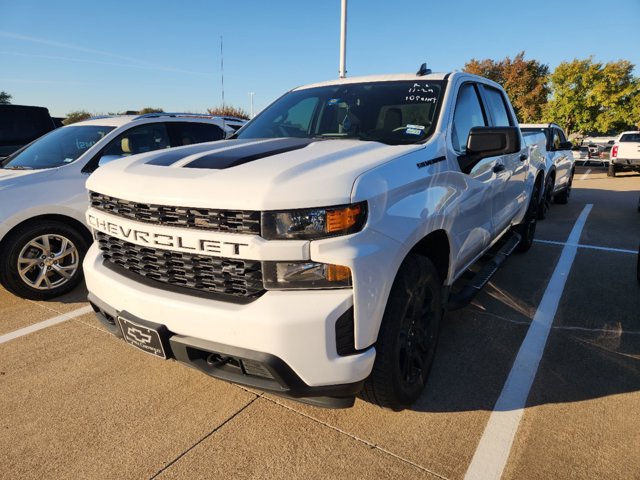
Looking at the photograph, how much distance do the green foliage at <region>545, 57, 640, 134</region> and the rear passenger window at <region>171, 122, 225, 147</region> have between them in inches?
1326

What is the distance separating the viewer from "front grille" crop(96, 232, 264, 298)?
6.31 feet

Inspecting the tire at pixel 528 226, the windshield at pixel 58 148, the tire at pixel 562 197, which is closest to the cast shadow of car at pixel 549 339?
the tire at pixel 528 226

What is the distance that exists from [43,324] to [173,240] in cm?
243

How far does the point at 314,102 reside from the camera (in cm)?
362

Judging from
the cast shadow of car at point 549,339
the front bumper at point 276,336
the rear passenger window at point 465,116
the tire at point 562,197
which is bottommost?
the tire at point 562,197

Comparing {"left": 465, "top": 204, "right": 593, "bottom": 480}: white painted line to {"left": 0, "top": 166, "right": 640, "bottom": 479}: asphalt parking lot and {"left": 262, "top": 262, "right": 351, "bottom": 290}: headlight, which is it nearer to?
{"left": 0, "top": 166, "right": 640, "bottom": 479}: asphalt parking lot

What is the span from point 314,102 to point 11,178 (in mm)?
2831

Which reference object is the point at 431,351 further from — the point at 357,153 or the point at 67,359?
the point at 67,359

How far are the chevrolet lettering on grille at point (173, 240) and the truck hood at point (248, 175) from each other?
0.14 m

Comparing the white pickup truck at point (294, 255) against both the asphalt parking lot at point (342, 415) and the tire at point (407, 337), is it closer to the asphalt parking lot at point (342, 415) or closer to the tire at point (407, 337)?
the tire at point (407, 337)

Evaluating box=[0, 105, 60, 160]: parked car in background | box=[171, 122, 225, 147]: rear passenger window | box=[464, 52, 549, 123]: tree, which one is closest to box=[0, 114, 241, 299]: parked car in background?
box=[171, 122, 225, 147]: rear passenger window

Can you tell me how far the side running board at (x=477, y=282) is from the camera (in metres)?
3.06

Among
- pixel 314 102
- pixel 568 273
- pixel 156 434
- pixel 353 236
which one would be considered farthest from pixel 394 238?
pixel 568 273

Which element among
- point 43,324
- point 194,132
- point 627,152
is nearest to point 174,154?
point 43,324
